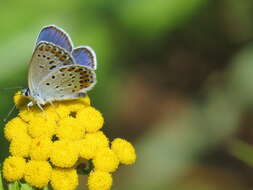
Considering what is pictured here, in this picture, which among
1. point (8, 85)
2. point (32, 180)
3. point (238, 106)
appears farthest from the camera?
point (238, 106)

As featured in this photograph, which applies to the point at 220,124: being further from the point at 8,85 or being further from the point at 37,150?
the point at 37,150

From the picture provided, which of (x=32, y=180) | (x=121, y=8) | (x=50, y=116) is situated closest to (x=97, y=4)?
(x=121, y=8)

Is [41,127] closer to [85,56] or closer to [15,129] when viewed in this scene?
[15,129]

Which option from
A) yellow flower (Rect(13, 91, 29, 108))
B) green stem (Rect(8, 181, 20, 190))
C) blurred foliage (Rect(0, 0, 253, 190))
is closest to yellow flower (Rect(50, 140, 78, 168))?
green stem (Rect(8, 181, 20, 190))

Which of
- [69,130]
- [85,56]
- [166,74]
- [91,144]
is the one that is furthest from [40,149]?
[166,74]

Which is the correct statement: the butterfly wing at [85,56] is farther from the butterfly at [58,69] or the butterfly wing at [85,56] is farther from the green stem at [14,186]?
the green stem at [14,186]

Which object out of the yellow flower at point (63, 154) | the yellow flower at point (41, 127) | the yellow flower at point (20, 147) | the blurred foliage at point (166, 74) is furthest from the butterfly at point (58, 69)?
the blurred foliage at point (166, 74)
